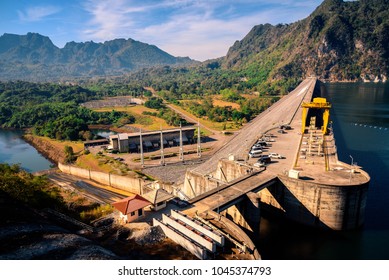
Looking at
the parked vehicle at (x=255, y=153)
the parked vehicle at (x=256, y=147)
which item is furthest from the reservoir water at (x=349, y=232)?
the parked vehicle at (x=256, y=147)

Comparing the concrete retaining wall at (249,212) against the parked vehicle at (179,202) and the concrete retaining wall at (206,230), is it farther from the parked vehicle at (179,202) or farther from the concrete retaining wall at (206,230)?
the concrete retaining wall at (206,230)

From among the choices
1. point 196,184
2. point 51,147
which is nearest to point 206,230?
point 196,184

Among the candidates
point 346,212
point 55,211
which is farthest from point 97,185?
point 346,212

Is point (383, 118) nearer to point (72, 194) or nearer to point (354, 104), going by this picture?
point (354, 104)

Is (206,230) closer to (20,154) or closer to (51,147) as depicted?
(51,147)

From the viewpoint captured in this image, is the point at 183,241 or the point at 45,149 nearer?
the point at 183,241
